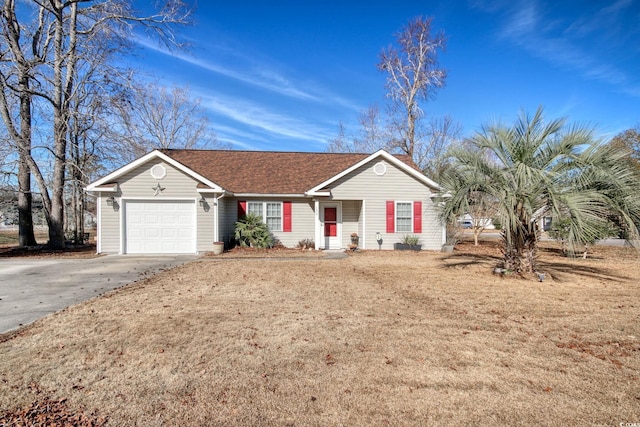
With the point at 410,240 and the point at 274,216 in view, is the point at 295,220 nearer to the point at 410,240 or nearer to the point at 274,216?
the point at 274,216

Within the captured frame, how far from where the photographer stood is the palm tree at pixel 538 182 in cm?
811

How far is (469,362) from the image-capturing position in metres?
4.04

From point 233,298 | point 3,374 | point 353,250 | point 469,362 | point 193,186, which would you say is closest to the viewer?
point 3,374

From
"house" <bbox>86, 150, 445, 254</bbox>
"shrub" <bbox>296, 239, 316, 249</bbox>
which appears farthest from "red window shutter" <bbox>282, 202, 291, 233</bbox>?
"shrub" <bbox>296, 239, 316, 249</bbox>

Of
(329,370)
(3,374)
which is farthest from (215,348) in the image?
(3,374)

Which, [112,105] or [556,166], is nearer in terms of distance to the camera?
[556,166]

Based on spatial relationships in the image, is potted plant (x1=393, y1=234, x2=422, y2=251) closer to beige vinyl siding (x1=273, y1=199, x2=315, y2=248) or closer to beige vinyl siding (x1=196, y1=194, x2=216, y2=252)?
beige vinyl siding (x1=273, y1=199, x2=315, y2=248)

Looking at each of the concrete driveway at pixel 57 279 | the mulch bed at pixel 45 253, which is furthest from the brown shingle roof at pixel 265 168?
the mulch bed at pixel 45 253

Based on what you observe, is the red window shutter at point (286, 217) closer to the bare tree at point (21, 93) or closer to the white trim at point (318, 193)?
the white trim at point (318, 193)

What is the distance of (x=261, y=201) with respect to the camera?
55.7 feet

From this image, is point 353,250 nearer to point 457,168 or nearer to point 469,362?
point 457,168

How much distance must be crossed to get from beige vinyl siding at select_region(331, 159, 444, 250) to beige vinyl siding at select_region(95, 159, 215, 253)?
5826mm

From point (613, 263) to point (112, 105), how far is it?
73.9 ft

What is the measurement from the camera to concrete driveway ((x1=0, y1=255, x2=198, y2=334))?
633 cm
